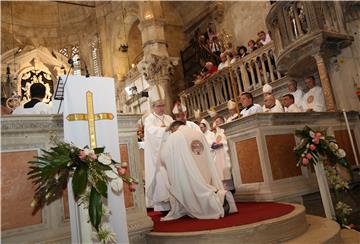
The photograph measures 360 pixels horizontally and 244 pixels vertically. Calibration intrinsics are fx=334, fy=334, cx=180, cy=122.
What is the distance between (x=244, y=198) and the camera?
5629 millimetres

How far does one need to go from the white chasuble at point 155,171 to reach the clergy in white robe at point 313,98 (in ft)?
11.8

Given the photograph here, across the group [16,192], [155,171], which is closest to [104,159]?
[16,192]

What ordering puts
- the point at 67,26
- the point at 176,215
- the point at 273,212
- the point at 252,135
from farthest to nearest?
the point at 67,26
the point at 252,135
the point at 176,215
the point at 273,212

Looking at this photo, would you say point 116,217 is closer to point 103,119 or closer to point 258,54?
point 103,119

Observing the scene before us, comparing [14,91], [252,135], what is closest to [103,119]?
[252,135]

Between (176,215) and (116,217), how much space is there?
5.07 feet

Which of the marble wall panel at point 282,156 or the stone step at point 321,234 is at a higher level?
the marble wall panel at point 282,156

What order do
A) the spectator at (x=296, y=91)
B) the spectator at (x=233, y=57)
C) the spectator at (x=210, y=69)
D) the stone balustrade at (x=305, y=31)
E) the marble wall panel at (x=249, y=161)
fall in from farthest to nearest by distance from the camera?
the spectator at (x=210, y=69) → the spectator at (x=233, y=57) → the spectator at (x=296, y=91) → the stone balustrade at (x=305, y=31) → the marble wall panel at (x=249, y=161)

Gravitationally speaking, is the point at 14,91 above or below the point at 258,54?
Answer: above

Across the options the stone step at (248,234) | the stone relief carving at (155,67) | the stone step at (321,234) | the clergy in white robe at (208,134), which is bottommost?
the stone step at (321,234)

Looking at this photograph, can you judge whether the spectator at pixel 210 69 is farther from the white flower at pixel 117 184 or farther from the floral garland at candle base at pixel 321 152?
the white flower at pixel 117 184

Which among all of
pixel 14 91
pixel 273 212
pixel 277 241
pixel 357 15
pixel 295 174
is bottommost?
pixel 277 241

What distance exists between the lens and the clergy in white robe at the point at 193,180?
173 inches

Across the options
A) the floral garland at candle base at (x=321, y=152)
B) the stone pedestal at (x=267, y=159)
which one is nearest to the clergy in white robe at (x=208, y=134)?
the stone pedestal at (x=267, y=159)
